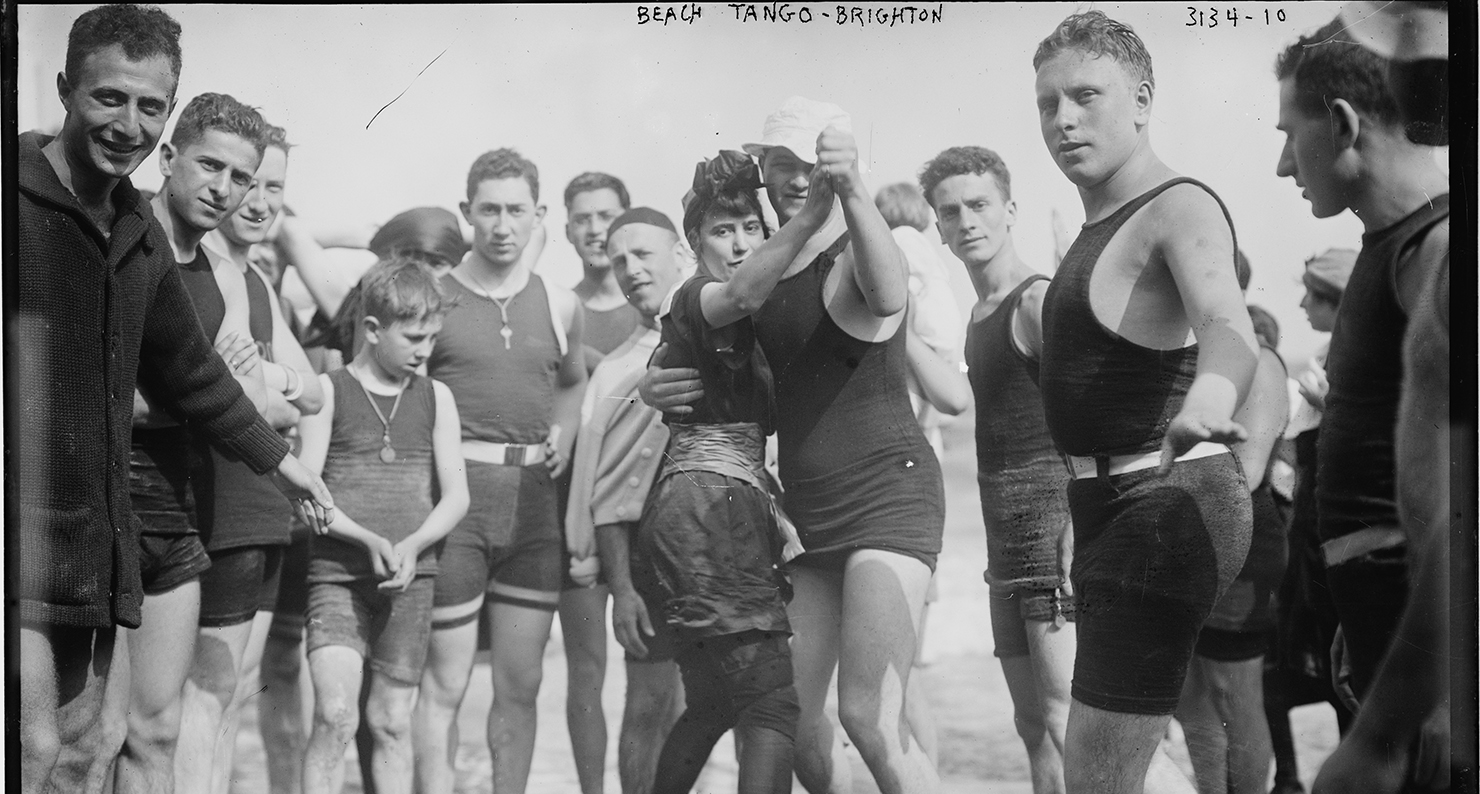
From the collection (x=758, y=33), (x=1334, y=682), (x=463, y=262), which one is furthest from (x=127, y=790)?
(x=1334, y=682)

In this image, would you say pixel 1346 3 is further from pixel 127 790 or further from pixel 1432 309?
pixel 127 790

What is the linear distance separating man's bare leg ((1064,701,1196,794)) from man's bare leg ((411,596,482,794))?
1568mm

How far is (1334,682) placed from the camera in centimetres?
388

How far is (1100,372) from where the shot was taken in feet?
11.8

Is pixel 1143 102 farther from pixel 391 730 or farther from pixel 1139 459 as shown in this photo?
pixel 391 730

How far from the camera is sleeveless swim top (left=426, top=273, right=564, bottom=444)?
3803 millimetres

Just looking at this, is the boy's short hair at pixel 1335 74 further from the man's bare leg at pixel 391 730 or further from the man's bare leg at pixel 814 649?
the man's bare leg at pixel 391 730

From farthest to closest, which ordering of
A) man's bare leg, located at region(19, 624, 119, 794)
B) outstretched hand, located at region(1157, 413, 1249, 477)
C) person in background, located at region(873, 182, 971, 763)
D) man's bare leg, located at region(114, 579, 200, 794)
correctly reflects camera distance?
person in background, located at region(873, 182, 971, 763) < man's bare leg, located at region(114, 579, 200, 794) < man's bare leg, located at region(19, 624, 119, 794) < outstretched hand, located at region(1157, 413, 1249, 477)

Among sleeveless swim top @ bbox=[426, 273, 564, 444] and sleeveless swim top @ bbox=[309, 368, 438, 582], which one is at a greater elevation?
sleeveless swim top @ bbox=[426, 273, 564, 444]

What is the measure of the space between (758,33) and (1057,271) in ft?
3.22

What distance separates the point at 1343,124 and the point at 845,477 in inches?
61.4

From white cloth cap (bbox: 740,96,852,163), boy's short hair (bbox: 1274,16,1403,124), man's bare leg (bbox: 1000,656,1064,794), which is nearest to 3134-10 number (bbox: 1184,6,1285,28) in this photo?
boy's short hair (bbox: 1274,16,1403,124)

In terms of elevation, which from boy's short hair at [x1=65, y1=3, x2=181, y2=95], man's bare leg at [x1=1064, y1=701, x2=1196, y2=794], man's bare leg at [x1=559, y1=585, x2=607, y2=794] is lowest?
man's bare leg at [x1=1064, y1=701, x2=1196, y2=794]

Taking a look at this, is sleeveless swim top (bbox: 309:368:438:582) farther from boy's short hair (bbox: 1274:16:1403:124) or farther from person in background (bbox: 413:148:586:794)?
boy's short hair (bbox: 1274:16:1403:124)
